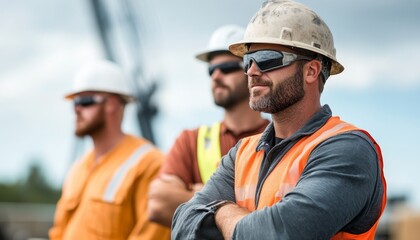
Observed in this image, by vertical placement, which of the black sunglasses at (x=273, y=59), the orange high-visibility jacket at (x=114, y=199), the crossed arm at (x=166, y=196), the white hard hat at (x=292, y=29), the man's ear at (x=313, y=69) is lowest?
the orange high-visibility jacket at (x=114, y=199)

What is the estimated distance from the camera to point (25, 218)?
894 inches

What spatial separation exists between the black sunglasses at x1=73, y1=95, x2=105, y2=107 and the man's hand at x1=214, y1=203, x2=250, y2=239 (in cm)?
327

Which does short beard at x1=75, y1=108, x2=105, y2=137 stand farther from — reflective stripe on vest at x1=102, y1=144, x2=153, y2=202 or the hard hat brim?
the hard hat brim

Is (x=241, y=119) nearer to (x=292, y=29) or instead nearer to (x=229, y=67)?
(x=229, y=67)

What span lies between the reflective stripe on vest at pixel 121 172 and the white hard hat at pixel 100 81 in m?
0.61

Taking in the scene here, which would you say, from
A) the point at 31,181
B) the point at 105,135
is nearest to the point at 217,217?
the point at 105,135

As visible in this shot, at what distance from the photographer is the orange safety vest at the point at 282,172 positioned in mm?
3391

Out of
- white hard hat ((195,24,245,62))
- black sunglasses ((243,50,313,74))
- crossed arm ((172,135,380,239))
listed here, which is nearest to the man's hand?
crossed arm ((172,135,380,239))

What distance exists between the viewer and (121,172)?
20.4 feet

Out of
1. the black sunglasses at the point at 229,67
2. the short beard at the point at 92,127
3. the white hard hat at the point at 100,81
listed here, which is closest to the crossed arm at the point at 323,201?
the black sunglasses at the point at 229,67

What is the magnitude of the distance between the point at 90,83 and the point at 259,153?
3.28m

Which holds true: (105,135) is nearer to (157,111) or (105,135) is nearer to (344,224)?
(344,224)

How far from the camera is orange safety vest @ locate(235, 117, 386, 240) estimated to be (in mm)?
3391

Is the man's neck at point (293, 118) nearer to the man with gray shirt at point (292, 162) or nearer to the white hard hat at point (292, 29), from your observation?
the man with gray shirt at point (292, 162)
